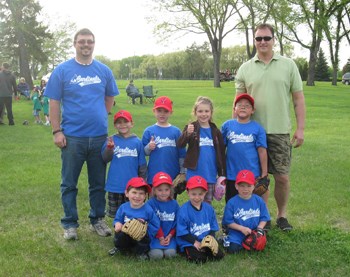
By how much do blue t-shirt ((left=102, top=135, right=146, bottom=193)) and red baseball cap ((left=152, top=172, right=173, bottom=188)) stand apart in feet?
1.25

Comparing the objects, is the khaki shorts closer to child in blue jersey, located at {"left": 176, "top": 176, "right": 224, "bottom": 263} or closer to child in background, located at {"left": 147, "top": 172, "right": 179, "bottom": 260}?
child in blue jersey, located at {"left": 176, "top": 176, "right": 224, "bottom": 263}

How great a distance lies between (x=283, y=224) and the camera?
15.7ft

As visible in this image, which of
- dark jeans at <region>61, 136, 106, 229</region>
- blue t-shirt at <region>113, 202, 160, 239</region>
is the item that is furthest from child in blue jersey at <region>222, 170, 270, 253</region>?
dark jeans at <region>61, 136, 106, 229</region>

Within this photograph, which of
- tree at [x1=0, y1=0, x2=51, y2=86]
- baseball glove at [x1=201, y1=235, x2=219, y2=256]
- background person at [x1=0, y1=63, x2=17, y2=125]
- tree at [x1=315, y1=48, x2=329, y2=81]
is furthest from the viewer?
tree at [x1=315, y1=48, x2=329, y2=81]

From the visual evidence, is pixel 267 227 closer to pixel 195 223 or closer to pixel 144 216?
pixel 195 223

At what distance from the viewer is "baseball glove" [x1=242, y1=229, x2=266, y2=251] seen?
4129mm

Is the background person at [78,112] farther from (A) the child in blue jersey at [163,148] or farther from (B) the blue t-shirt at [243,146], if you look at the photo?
(B) the blue t-shirt at [243,146]

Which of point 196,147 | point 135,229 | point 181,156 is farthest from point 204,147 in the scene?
point 135,229

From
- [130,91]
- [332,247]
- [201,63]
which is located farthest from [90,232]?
[201,63]

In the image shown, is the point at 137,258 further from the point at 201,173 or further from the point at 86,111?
the point at 86,111

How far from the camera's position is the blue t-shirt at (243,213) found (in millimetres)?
4277

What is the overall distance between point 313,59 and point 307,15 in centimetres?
404

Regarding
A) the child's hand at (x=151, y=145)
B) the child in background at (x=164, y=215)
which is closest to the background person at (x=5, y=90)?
the child's hand at (x=151, y=145)

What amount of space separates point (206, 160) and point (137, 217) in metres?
0.93
